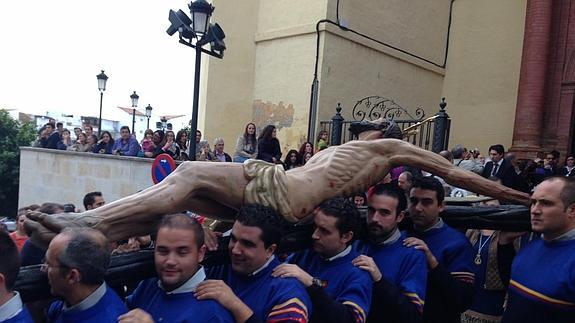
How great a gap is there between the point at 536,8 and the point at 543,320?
1150 cm

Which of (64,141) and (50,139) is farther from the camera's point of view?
(64,141)

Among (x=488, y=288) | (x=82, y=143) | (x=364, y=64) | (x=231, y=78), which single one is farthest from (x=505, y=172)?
(x=82, y=143)

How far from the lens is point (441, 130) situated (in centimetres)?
754

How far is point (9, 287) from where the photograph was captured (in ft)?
5.96

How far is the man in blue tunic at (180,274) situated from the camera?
2021 mm

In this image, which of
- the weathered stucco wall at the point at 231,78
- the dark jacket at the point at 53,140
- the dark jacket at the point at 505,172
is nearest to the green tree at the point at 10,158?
the dark jacket at the point at 53,140

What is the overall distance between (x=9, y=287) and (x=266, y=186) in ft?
4.57

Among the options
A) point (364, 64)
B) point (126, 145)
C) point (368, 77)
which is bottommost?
point (126, 145)

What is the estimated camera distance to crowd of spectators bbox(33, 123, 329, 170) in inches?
323

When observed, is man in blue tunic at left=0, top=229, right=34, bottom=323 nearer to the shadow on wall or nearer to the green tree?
the shadow on wall

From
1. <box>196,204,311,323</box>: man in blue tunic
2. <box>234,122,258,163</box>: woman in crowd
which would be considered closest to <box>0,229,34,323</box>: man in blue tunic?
<box>196,204,311,323</box>: man in blue tunic

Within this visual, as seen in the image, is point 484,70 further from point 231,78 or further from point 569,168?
point 231,78

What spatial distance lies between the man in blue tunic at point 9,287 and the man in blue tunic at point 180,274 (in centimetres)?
41

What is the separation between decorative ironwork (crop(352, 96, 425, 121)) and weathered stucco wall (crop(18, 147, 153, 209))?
508cm
